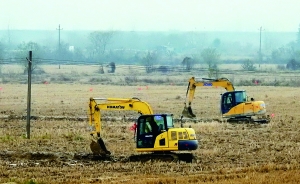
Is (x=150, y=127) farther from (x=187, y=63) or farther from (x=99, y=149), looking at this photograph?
(x=187, y=63)

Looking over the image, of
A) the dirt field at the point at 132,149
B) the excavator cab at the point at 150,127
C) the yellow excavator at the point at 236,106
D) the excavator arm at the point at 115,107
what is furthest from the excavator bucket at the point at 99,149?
the yellow excavator at the point at 236,106

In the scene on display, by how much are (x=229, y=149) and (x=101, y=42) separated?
551 feet

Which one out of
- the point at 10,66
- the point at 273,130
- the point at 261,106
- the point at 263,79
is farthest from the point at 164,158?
the point at 10,66

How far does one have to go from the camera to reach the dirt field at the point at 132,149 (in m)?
22.2

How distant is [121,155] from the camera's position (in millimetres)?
28875

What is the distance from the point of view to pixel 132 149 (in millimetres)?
30656

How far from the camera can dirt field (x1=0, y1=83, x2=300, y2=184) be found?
22.2m

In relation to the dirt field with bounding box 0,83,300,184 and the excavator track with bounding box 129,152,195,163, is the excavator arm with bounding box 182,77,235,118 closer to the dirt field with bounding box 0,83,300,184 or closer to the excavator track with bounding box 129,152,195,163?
the dirt field with bounding box 0,83,300,184

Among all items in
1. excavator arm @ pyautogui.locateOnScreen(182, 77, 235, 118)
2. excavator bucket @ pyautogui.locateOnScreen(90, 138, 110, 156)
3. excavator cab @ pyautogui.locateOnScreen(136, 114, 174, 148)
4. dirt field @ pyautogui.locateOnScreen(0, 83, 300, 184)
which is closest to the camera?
dirt field @ pyautogui.locateOnScreen(0, 83, 300, 184)

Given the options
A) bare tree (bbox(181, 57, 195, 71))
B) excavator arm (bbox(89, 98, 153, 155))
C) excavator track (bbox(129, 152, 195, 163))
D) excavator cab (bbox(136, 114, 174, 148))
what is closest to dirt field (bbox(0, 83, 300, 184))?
excavator track (bbox(129, 152, 195, 163))

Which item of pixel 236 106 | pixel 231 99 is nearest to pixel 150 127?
pixel 236 106

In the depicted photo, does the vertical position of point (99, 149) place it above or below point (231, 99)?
below

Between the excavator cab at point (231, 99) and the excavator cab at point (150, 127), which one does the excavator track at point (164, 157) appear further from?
the excavator cab at point (231, 99)

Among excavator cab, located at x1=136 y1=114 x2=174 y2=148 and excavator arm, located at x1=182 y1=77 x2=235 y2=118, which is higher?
excavator arm, located at x1=182 y1=77 x2=235 y2=118
